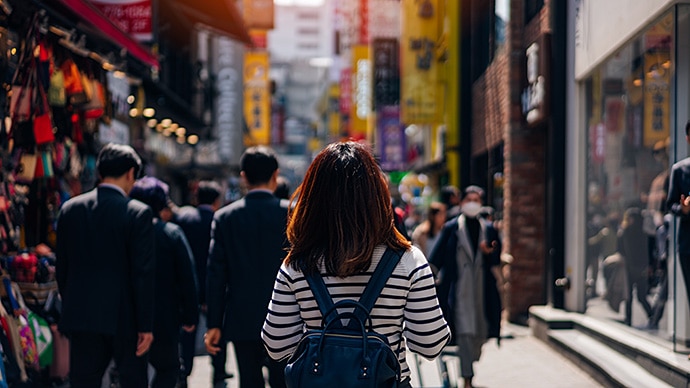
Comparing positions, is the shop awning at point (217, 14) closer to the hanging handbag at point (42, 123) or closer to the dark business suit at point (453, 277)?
the hanging handbag at point (42, 123)

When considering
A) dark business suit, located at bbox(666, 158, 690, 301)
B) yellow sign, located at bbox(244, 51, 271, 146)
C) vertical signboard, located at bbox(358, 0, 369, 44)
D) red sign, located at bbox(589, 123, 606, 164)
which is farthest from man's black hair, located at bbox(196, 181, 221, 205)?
vertical signboard, located at bbox(358, 0, 369, 44)

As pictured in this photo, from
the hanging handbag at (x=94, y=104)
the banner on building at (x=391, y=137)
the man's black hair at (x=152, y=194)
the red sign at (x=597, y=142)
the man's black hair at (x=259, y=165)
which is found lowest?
the man's black hair at (x=152, y=194)

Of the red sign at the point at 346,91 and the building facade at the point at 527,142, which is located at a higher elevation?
the red sign at the point at 346,91

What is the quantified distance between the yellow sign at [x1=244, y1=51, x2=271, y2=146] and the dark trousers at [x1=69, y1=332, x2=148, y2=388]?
126 feet

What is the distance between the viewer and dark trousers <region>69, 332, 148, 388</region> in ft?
17.4

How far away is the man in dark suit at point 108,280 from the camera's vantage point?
538cm

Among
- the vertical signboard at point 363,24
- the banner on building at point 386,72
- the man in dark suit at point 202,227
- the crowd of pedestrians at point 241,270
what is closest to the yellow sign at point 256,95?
the vertical signboard at point 363,24

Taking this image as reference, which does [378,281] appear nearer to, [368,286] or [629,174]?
[368,286]

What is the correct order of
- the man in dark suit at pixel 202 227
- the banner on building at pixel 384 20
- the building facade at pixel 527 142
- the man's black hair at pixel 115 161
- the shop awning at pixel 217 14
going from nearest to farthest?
the man's black hair at pixel 115 161 → the man in dark suit at pixel 202 227 → the building facade at pixel 527 142 → the shop awning at pixel 217 14 → the banner on building at pixel 384 20

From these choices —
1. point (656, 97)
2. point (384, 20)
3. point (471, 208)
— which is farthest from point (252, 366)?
point (384, 20)

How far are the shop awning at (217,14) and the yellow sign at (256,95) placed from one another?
23.9 metres

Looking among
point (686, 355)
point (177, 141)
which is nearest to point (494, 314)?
point (686, 355)

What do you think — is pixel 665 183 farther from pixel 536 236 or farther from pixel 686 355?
pixel 536 236

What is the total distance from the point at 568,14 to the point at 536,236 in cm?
368
